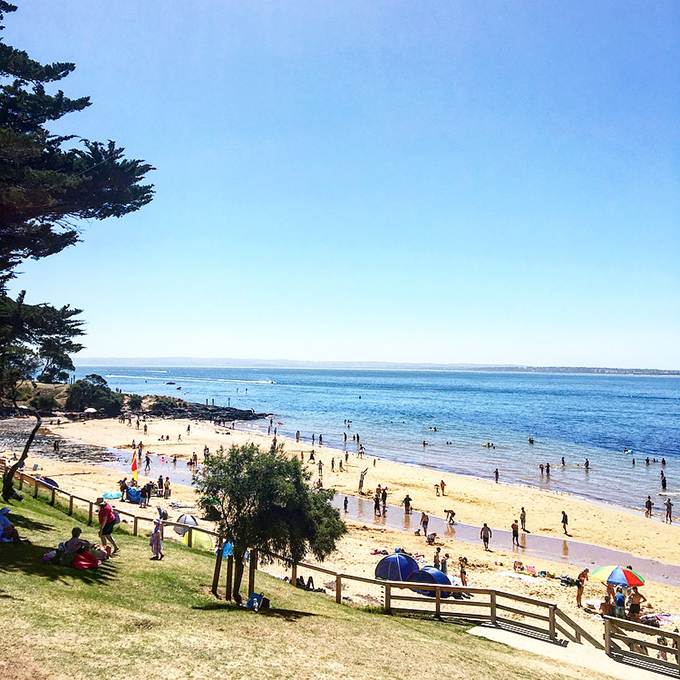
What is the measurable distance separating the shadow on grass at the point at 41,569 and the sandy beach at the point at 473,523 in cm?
724

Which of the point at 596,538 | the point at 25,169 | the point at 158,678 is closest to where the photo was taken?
the point at 158,678

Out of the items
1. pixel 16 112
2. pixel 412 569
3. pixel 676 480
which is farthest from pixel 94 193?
pixel 676 480

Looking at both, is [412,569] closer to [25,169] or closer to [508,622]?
[508,622]

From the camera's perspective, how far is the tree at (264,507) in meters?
10.8

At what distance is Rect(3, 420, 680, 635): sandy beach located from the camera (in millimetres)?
19906

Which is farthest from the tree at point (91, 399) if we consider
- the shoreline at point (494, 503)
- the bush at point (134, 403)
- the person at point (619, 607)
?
the person at point (619, 607)

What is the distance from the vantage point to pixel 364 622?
35.8 ft

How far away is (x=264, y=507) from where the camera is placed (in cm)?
1089

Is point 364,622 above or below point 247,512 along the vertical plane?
below

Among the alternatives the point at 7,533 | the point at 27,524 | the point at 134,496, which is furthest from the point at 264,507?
the point at 134,496

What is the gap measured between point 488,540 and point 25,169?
939 inches

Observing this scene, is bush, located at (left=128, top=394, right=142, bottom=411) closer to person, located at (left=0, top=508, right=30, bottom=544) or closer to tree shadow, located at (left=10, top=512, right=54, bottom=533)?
tree shadow, located at (left=10, top=512, right=54, bottom=533)

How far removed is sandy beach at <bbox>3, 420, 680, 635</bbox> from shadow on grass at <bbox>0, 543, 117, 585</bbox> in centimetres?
724

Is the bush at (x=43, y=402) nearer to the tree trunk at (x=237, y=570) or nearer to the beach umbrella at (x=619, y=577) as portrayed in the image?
the tree trunk at (x=237, y=570)
